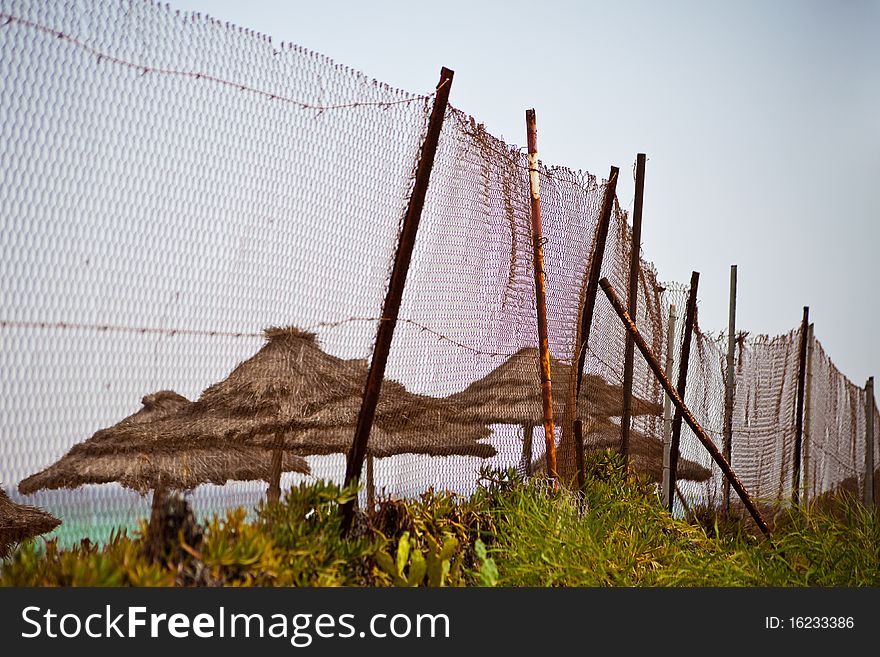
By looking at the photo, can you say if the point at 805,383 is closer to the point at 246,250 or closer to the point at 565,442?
the point at 565,442

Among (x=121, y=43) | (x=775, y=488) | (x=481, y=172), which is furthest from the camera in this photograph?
(x=775, y=488)

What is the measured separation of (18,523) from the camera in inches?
122

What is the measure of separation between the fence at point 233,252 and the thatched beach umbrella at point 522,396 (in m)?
0.02

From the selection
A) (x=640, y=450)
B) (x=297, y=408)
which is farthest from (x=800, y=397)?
(x=297, y=408)

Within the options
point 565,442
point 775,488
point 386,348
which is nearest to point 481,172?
point 386,348

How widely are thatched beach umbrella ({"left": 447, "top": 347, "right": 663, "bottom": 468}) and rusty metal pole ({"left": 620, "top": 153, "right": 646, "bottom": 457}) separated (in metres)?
0.28

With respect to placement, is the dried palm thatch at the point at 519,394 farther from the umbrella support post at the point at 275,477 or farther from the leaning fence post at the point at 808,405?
the leaning fence post at the point at 808,405

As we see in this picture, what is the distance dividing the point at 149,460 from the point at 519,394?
2722 mm

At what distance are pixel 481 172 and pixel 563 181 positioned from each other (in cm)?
103

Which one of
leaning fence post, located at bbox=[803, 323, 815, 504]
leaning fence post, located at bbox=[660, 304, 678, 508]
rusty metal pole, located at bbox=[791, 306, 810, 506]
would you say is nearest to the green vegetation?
leaning fence post, located at bbox=[660, 304, 678, 508]

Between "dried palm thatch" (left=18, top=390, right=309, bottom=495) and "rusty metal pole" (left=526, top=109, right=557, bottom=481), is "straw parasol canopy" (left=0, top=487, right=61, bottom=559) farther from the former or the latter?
"rusty metal pole" (left=526, top=109, right=557, bottom=481)

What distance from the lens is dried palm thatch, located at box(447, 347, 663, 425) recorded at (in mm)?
4664

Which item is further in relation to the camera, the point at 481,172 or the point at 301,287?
the point at 481,172

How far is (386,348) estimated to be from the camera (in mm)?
3736
